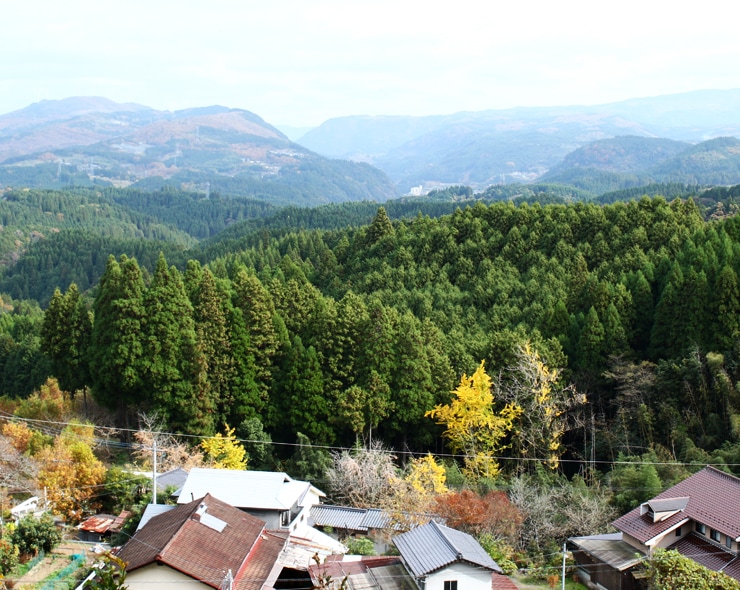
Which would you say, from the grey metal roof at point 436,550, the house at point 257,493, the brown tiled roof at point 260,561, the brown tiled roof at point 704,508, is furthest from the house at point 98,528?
the brown tiled roof at point 704,508

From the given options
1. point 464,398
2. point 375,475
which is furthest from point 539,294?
point 375,475

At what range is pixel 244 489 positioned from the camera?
21.2m

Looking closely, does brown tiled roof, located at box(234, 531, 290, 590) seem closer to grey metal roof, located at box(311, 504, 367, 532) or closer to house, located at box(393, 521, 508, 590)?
house, located at box(393, 521, 508, 590)

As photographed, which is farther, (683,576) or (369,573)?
(369,573)

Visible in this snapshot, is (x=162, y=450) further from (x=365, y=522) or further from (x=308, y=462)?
(x=365, y=522)

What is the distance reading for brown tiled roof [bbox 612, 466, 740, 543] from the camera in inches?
678

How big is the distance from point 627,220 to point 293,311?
18814 mm

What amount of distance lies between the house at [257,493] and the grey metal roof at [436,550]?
15.3 feet

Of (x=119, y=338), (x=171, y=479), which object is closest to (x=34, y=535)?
(x=171, y=479)

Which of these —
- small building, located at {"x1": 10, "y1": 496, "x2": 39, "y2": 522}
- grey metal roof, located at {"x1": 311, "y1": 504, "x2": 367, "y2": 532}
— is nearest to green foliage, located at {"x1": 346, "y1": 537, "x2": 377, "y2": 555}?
grey metal roof, located at {"x1": 311, "y1": 504, "x2": 367, "y2": 532}

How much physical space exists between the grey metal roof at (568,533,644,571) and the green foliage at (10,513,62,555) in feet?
43.0

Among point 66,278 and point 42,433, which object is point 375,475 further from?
point 66,278

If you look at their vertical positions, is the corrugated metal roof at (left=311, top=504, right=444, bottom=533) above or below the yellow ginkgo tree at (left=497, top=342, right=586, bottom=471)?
below

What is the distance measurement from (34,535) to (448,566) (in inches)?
405
